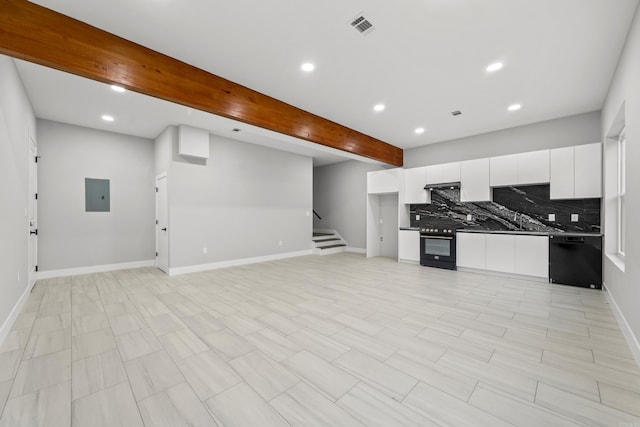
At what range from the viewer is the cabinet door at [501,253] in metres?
4.92

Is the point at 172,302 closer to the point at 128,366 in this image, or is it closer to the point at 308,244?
the point at 128,366

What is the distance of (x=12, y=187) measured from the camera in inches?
119

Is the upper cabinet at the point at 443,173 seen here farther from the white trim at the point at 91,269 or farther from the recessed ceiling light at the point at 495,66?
the white trim at the point at 91,269

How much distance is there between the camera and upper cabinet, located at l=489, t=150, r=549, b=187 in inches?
189

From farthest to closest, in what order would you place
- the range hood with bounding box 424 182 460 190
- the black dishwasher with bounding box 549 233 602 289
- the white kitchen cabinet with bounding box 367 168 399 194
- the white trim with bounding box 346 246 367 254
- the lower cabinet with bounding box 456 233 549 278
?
the white trim with bounding box 346 246 367 254
the white kitchen cabinet with bounding box 367 168 399 194
the range hood with bounding box 424 182 460 190
the lower cabinet with bounding box 456 233 549 278
the black dishwasher with bounding box 549 233 602 289

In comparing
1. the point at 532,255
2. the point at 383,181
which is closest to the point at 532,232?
the point at 532,255

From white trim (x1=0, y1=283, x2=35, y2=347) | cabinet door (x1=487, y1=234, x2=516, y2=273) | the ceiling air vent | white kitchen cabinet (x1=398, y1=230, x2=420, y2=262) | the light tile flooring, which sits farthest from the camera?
white kitchen cabinet (x1=398, y1=230, x2=420, y2=262)

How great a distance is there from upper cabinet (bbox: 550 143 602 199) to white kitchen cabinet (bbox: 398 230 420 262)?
262 cm

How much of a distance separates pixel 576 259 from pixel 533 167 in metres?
1.71

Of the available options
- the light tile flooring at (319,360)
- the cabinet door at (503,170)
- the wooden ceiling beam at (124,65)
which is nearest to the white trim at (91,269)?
the light tile flooring at (319,360)

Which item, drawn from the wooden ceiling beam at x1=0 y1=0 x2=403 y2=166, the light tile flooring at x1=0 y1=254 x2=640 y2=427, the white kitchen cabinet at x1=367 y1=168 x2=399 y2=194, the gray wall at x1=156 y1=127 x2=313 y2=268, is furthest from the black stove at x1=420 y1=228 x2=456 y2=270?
the wooden ceiling beam at x1=0 y1=0 x2=403 y2=166

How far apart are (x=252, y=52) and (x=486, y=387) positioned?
12.1 ft

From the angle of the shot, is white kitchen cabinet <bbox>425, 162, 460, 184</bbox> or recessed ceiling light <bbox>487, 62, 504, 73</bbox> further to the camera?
white kitchen cabinet <bbox>425, 162, 460, 184</bbox>

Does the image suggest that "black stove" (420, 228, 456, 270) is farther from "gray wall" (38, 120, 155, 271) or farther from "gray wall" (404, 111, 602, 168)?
"gray wall" (38, 120, 155, 271)
